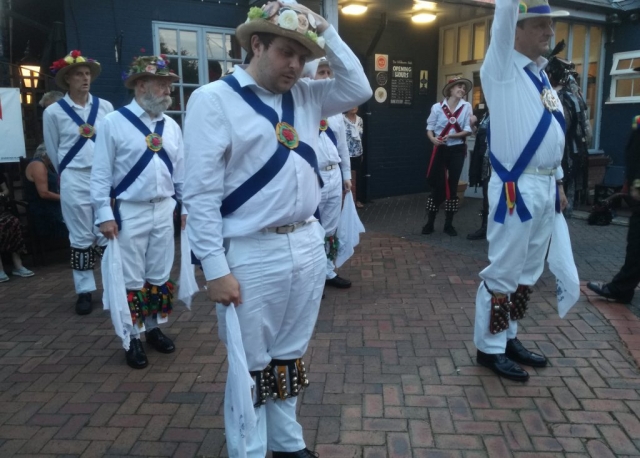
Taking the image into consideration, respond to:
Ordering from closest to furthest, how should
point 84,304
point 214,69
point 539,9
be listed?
point 539,9 → point 84,304 → point 214,69

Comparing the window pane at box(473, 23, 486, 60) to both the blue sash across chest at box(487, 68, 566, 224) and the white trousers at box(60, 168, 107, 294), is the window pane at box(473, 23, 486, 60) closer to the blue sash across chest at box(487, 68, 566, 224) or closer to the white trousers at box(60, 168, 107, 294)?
the blue sash across chest at box(487, 68, 566, 224)

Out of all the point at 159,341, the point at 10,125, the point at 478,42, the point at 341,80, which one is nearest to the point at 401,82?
the point at 478,42

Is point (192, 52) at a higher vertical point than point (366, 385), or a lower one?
higher

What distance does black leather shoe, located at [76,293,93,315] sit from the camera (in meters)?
4.89

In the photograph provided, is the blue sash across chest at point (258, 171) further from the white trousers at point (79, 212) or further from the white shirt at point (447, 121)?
the white shirt at point (447, 121)

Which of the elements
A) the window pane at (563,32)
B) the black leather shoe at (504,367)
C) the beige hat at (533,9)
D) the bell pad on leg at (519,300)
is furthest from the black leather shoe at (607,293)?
the window pane at (563,32)

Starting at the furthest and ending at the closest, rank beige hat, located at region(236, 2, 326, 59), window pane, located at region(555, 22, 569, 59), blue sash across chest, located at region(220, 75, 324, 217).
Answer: window pane, located at region(555, 22, 569, 59)
blue sash across chest, located at region(220, 75, 324, 217)
beige hat, located at region(236, 2, 326, 59)

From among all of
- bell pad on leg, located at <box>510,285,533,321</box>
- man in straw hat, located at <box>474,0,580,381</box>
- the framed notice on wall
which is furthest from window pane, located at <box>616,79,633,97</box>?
bell pad on leg, located at <box>510,285,533,321</box>

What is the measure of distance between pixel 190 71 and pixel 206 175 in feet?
21.3

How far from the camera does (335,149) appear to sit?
5.05m

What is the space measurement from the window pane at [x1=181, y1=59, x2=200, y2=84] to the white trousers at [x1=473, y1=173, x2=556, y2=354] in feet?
19.3

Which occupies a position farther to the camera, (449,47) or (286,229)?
(449,47)

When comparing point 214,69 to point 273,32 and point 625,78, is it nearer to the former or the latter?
point 273,32

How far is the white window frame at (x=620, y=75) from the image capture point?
32.4ft
